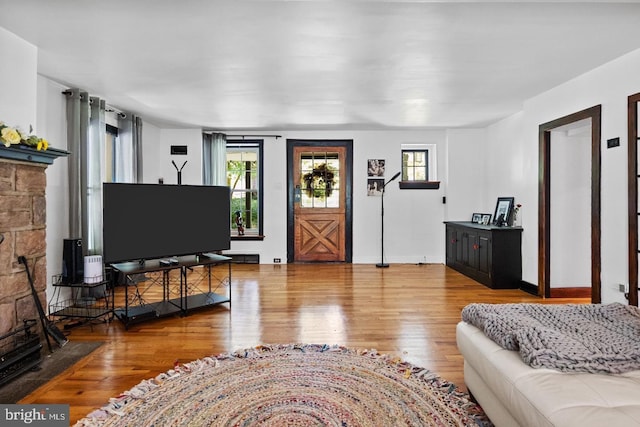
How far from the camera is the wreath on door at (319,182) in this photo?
690 centimetres

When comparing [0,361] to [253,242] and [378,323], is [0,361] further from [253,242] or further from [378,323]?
[253,242]

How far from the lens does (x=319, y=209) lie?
6.88 metres

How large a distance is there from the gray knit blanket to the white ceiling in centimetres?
192

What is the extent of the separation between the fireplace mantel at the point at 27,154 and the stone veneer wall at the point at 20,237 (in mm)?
44

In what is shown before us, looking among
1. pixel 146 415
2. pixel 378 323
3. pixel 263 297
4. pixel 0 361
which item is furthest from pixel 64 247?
pixel 378 323

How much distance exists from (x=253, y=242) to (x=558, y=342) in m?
5.69

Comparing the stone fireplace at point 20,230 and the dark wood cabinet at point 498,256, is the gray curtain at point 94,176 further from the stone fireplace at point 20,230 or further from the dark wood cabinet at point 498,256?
the dark wood cabinet at point 498,256

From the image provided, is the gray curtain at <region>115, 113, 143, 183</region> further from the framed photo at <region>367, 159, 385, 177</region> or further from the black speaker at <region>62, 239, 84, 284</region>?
the framed photo at <region>367, 159, 385, 177</region>

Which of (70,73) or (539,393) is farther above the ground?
(70,73)

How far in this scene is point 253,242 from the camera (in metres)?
6.82

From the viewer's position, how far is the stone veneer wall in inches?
100.0

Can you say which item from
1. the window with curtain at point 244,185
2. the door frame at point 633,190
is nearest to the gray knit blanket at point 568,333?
the door frame at point 633,190

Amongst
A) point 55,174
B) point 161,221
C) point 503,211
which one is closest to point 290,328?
point 161,221

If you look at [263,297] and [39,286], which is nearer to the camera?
[39,286]
